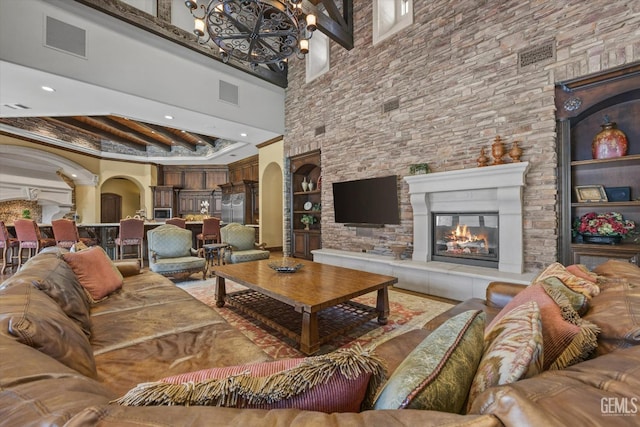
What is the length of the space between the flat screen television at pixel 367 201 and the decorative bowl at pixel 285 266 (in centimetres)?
199

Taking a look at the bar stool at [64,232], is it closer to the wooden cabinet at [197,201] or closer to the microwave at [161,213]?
the microwave at [161,213]

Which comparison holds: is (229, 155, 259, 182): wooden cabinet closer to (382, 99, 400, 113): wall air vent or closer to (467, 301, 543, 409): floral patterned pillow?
(382, 99, 400, 113): wall air vent

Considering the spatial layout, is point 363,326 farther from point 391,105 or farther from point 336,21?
point 336,21

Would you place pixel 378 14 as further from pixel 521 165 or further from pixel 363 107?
pixel 521 165

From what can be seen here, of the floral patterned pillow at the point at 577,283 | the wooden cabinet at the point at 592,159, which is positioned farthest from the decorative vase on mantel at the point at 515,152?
the floral patterned pillow at the point at 577,283

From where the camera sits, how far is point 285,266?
3.14 m

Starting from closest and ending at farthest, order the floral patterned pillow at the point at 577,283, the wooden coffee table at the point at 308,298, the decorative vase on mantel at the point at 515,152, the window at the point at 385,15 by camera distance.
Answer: the floral patterned pillow at the point at 577,283
the wooden coffee table at the point at 308,298
the decorative vase on mantel at the point at 515,152
the window at the point at 385,15

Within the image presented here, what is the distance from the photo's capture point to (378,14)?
478cm

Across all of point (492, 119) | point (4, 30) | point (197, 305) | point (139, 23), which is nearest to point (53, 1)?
point (4, 30)

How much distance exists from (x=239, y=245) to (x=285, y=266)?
6.95 ft

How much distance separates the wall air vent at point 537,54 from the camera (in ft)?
10.3

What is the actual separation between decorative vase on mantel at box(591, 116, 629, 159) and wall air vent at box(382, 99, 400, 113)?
8.16 feet

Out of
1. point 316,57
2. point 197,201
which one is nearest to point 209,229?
point 197,201

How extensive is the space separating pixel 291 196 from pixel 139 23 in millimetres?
4037
